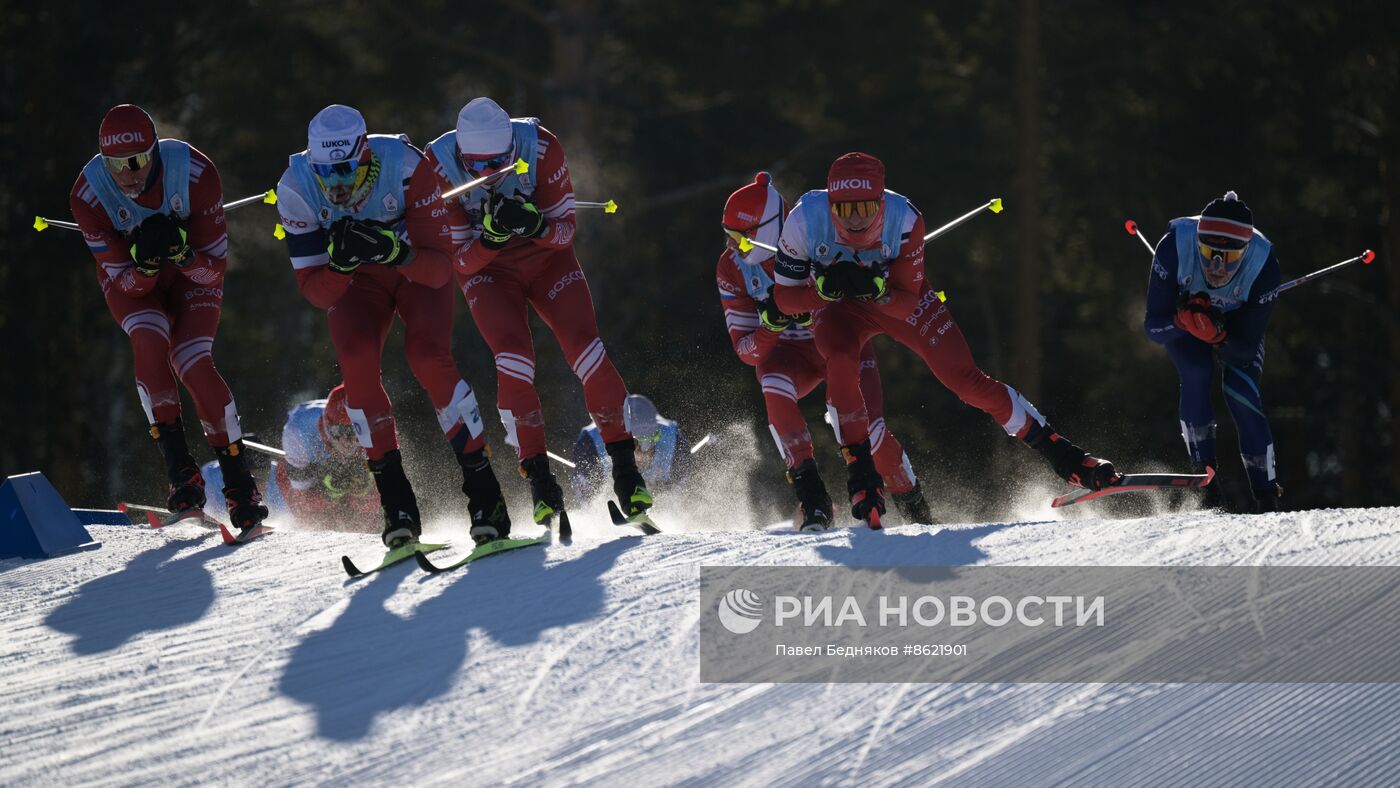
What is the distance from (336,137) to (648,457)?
3.91 metres

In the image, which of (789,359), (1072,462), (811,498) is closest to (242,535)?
(811,498)

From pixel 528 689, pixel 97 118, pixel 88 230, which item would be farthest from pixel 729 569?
pixel 97 118

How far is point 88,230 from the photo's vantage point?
7.29 m

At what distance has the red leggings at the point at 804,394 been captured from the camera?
25.1 ft

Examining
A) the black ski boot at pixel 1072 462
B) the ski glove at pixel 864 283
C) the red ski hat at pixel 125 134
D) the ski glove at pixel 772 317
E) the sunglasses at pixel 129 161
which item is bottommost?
the black ski boot at pixel 1072 462

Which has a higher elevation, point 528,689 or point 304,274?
point 304,274

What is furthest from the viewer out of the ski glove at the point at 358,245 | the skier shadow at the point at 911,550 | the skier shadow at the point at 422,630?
the ski glove at the point at 358,245

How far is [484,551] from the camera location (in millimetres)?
6387

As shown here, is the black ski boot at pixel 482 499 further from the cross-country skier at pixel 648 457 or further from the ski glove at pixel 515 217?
the cross-country skier at pixel 648 457

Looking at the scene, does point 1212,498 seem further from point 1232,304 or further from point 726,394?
point 726,394

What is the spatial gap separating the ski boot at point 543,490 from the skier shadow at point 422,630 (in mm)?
538

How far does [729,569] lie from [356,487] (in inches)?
182

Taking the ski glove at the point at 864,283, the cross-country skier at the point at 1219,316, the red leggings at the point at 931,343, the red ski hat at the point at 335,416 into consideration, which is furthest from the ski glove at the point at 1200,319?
the red ski hat at the point at 335,416

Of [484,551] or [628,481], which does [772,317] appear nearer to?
[628,481]
